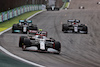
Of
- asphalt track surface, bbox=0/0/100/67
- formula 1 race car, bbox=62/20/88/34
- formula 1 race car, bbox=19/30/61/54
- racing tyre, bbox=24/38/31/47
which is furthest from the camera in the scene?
formula 1 race car, bbox=62/20/88/34

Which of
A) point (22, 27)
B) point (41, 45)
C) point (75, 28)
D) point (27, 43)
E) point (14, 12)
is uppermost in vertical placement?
point (14, 12)

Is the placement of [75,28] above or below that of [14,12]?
below

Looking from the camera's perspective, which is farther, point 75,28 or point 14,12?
point 14,12

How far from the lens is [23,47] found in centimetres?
1438

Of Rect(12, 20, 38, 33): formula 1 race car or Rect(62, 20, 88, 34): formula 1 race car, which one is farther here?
Rect(62, 20, 88, 34): formula 1 race car

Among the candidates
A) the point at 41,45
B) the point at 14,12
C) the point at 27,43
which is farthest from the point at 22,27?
the point at 14,12

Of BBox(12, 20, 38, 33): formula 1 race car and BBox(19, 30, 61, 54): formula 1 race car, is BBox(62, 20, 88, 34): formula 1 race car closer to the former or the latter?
BBox(12, 20, 38, 33): formula 1 race car

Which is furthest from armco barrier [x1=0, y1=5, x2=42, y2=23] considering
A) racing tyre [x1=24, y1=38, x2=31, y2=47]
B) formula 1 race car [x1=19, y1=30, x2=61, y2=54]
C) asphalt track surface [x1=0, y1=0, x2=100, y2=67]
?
racing tyre [x1=24, y1=38, x2=31, y2=47]

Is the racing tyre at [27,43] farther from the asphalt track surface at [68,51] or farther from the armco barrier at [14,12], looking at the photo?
the armco barrier at [14,12]

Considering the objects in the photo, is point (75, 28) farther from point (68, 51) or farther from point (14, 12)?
point (14, 12)

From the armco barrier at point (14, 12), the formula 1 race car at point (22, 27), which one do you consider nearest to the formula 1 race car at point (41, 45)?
the formula 1 race car at point (22, 27)

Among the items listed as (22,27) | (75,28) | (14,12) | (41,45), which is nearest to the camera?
(41,45)

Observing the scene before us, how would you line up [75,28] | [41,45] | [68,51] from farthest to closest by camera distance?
[75,28]
[68,51]
[41,45]

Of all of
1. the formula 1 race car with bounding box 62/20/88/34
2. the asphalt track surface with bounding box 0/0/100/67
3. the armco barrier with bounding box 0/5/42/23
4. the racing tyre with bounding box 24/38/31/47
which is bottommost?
the asphalt track surface with bounding box 0/0/100/67
